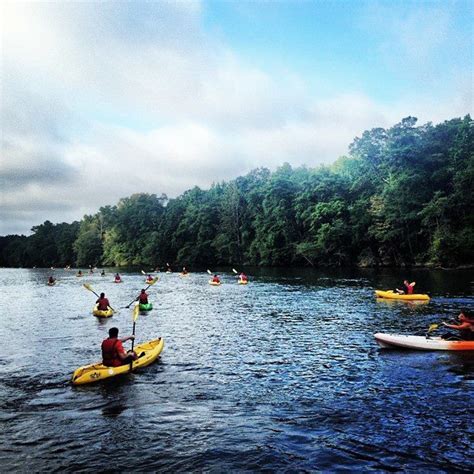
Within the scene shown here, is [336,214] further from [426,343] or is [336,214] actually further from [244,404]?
[244,404]

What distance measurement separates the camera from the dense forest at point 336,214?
5797 centimetres

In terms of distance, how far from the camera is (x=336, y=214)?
7538cm

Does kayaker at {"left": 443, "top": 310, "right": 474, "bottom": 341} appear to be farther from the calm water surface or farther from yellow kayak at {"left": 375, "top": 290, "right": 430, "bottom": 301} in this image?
yellow kayak at {"left": 375, "top": 290, "right": 430, "bottom": 301}

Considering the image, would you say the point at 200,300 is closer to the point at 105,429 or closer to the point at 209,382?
the point at 209,382

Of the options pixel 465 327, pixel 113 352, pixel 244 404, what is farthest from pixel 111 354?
pixel 465 327

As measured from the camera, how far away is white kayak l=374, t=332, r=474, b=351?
54.0ft

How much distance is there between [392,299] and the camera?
102 feet

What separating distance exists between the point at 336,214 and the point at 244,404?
218 ft

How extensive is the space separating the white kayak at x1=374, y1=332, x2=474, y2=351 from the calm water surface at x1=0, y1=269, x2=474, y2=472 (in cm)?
Result: 43

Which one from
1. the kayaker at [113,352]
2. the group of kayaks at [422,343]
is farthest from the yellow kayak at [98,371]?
the group of kayaks at [422,343]

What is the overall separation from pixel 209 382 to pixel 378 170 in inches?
2678

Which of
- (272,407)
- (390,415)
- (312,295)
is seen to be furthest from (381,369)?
(312,295)

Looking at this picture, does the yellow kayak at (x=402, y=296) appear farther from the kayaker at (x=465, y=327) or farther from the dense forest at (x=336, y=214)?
the dense forest at (x=336, y=214)

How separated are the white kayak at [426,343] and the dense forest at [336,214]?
42.8 metres
